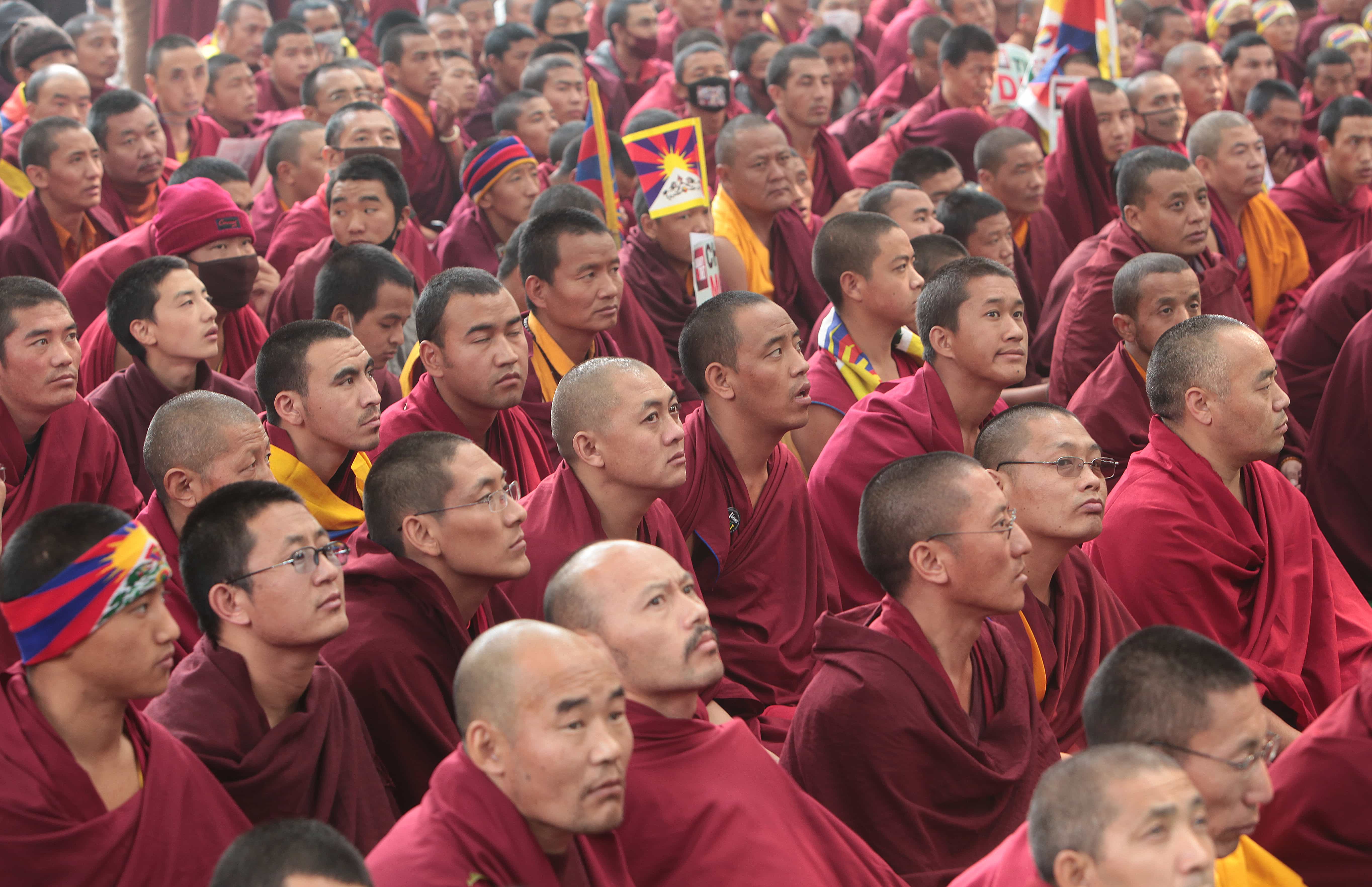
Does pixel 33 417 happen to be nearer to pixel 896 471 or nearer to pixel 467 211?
pixel 896 471

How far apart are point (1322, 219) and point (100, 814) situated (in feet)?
24.1

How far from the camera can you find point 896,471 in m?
3.51

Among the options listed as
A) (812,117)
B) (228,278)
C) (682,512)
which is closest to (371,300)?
(228,278)

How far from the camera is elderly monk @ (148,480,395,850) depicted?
2994mm

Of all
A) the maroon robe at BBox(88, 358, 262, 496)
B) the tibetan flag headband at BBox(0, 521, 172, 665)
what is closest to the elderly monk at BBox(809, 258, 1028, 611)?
the maroon robe at BBox(88, 358, 262, 496)

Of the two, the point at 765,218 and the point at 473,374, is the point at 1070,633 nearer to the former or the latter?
Answer: the point at 473,374

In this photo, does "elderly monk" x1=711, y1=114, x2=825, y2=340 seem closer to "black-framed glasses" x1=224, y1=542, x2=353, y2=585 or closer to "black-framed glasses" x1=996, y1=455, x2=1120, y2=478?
"black-framed glasses" x1=996, y1=455, x2=1120, y2=478

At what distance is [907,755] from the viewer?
3.16 meters

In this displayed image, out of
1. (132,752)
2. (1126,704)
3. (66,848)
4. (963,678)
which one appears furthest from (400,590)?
(1126,704)

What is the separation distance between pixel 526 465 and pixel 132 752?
6.89 feet

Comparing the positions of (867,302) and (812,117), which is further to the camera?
(812,117)

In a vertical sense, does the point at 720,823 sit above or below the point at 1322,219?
above

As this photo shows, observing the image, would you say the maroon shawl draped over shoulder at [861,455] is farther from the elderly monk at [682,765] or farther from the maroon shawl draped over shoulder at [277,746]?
the maroon shawl draped over shoulder at [277,746]

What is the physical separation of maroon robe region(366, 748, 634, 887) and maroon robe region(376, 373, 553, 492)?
A: 2145 mm
